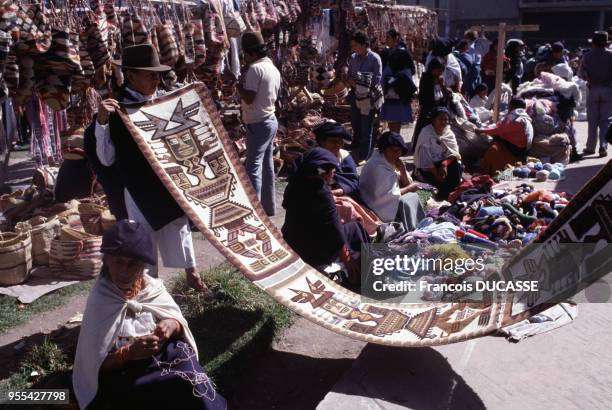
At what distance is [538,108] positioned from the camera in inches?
316

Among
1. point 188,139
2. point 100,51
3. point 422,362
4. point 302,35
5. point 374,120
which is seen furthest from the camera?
point 302,35

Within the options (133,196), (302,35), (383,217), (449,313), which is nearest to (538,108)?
(302,35)

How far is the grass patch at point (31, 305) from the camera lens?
3.90 metres

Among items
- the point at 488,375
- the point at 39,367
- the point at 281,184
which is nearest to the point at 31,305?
the point at 39,367

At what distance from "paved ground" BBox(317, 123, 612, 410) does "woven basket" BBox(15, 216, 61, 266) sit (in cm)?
272

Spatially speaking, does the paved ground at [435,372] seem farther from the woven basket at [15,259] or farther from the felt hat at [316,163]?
the felt hat at [316,163]

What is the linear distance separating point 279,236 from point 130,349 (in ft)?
5.02

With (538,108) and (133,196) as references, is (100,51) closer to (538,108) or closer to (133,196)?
(133,196)

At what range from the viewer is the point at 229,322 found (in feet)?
12.5

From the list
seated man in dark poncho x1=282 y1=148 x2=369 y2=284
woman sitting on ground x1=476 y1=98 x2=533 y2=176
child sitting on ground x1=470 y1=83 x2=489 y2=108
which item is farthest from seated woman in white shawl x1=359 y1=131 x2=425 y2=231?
child sitting on ground x1=470 y1=83 x2=489 y2=108

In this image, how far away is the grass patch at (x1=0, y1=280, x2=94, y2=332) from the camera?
3898mm

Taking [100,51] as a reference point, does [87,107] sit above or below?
below

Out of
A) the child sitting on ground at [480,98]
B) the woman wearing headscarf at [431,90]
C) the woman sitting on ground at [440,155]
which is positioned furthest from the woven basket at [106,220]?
the child sitting on ground at [480,98]

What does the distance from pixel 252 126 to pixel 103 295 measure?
10.3 ft
